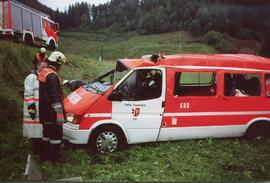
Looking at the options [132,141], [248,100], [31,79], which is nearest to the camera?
[31,79]

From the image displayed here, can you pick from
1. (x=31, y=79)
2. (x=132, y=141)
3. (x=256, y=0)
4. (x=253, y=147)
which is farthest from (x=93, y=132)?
(x=256, y=0)

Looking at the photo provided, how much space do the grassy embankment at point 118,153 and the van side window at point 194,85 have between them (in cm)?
44

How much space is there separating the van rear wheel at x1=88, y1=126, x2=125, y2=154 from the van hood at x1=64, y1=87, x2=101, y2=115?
0.40 m

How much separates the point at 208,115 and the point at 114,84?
5.17ft

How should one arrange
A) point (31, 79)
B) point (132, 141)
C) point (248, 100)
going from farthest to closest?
point (248, 100) < point (132, 141) < point (31, 79)

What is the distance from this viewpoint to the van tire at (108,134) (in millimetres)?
5895

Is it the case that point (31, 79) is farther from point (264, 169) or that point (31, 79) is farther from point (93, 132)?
point (264, 169)

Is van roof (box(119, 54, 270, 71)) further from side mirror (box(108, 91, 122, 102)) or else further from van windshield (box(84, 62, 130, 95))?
side mirror (box(108, 91, 122, 102))

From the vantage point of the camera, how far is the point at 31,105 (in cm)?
556

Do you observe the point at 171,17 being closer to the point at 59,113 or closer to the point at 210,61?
the point at 210,61

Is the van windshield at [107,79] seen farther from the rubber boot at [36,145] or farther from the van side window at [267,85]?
the van side window at [267,85]

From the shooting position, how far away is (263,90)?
6.56m

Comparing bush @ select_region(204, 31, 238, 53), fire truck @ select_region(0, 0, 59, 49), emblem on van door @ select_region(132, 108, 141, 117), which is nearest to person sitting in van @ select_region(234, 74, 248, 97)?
bush @ select_region(204, 31, 238, 53)

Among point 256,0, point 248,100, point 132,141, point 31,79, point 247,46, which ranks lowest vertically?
point 132,141
